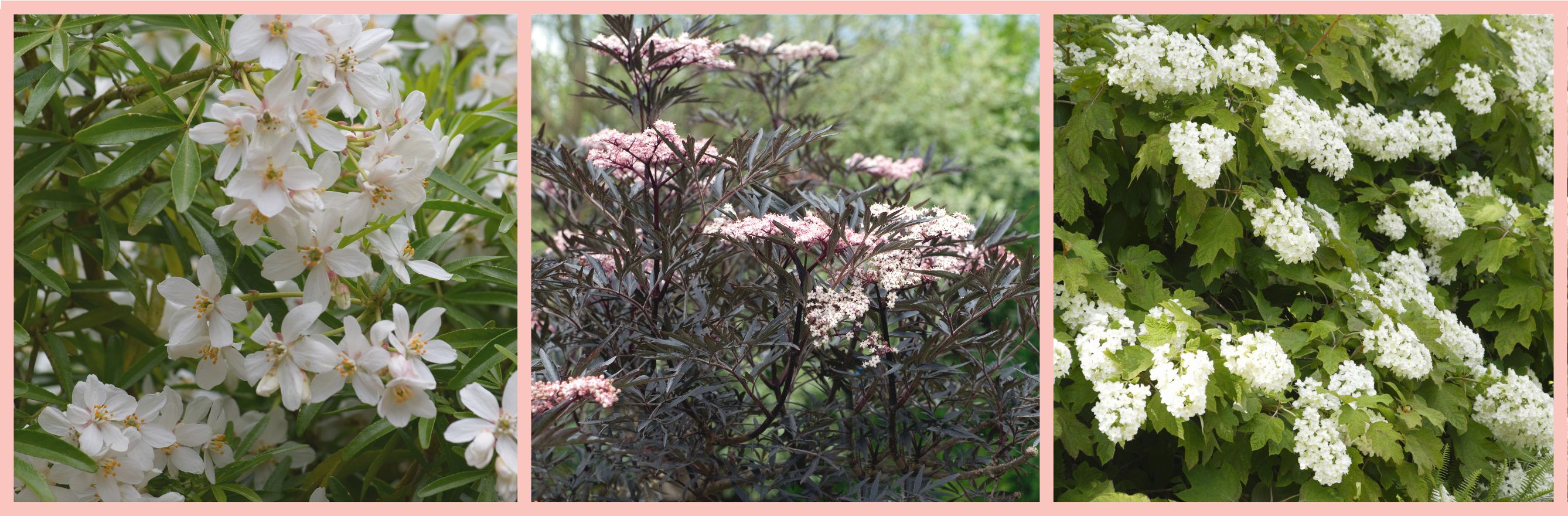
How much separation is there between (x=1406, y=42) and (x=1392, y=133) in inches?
12.7

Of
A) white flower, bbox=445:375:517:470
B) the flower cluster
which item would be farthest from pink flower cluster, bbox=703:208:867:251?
white flower, bbox=445:375:517:470

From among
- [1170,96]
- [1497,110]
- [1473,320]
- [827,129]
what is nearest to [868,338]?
[827,129]

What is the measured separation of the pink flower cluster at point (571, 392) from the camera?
1.53 metres

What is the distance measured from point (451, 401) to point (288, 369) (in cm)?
30

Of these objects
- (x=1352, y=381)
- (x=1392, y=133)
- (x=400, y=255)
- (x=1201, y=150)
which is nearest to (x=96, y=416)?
(x=400, y=255)

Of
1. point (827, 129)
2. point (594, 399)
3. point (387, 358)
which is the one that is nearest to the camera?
point (387, 358)

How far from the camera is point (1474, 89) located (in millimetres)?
2613

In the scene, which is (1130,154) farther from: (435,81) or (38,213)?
(38,213)

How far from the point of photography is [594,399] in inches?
62.5

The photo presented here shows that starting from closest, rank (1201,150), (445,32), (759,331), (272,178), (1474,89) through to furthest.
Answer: (272,178) < (759,331) < (1201,150) < (445,32) < (1474,89)

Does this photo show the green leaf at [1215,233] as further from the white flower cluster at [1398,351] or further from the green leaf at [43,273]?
the green leaf at [43,273]

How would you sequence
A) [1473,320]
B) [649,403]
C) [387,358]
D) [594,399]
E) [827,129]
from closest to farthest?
[387,358], [594,399], [649,403], [827,129], [1473,320]

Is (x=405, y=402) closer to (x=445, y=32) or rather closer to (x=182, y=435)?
(x=182, y=435)

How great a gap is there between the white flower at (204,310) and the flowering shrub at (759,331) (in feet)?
1.35
